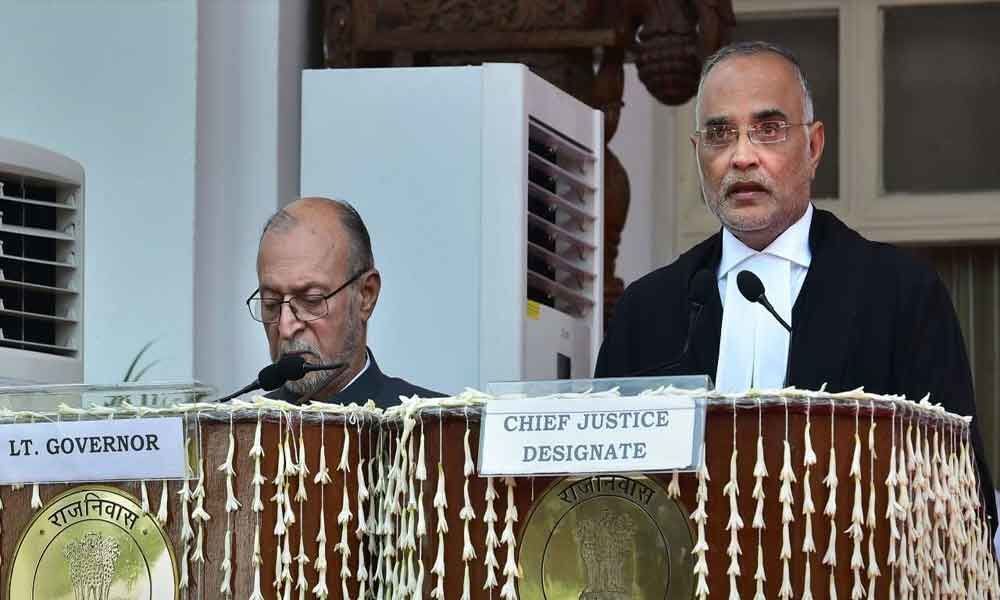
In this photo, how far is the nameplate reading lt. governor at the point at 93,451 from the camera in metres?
2.79

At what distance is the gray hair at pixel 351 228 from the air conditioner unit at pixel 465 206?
2.04 feet

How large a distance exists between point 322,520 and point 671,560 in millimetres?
470

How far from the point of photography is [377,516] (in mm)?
2840

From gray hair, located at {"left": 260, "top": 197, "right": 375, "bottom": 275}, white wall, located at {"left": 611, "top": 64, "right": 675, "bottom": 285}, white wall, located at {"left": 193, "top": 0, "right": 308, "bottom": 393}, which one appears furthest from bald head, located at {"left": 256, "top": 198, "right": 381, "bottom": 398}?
white wall, located at {"left": 611, "top": 64, "right": 675, "bottom": 285}

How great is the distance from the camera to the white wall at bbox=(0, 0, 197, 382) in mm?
5824

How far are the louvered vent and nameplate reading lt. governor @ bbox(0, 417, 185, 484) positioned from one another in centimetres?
211

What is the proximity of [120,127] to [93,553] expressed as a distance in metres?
3.22

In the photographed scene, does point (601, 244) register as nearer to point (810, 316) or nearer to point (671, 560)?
point (810, 316)

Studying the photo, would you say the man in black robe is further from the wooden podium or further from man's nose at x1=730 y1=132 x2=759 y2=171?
the wooden podium

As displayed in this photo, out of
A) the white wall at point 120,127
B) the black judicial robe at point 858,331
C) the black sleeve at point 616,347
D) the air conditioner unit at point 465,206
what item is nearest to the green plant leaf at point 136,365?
the white wall at point 120,127

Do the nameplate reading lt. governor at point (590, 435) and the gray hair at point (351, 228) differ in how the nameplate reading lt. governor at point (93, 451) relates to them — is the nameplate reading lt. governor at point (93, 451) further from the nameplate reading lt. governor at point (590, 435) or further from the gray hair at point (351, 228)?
the gray hair at point (351, 228)

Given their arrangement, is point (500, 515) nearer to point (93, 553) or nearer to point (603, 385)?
point (603, 385)

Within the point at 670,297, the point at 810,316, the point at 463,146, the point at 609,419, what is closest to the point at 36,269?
the point at 463,146

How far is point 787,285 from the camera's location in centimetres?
344
